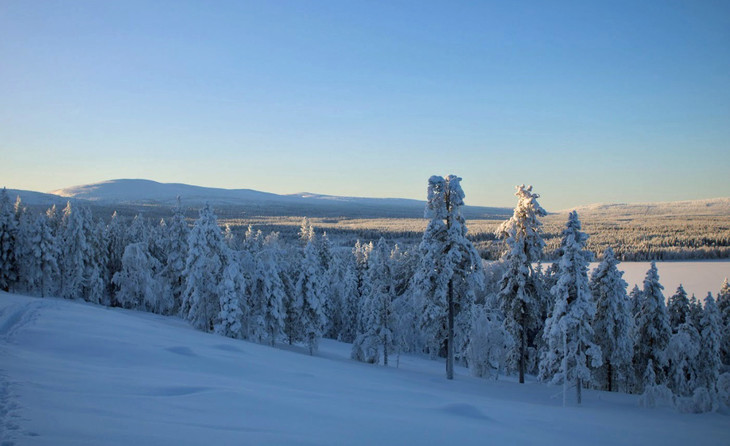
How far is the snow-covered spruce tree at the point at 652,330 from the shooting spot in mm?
32281

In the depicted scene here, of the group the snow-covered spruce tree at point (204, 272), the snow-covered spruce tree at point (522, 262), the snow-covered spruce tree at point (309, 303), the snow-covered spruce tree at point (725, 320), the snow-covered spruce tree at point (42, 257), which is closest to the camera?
the snow-covered spruce tree at point (522, 262)

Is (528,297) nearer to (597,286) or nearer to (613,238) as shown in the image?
(597,286)

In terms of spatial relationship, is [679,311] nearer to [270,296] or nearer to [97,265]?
[270,296]

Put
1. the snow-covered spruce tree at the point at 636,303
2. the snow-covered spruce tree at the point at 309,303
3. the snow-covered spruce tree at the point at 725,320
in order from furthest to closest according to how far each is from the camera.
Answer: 1. the snow-covered spruce tree at the point at 725,320
2. the snow-covered spruce tree at the point at 309,303
3. the snow-covered spruce tree at the point at 636,303

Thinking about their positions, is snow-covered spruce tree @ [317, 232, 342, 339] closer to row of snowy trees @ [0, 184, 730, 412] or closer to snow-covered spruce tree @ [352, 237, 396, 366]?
row of snowy trees @ [0, 184, 730, 412]

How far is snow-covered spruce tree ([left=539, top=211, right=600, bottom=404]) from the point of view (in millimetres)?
23281

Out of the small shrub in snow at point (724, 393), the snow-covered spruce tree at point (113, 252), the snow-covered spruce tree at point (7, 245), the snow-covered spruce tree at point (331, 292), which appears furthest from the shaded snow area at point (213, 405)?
the snow-covered spruce tree at point (113, 252)

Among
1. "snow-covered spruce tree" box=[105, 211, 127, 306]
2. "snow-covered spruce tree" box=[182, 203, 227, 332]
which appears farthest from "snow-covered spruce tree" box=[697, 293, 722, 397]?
"snow-covered spruce tree" box=[105, 211, 127, 306]

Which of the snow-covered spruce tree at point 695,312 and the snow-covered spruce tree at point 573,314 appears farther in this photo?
the snow-covered spruce tree at point 695,312

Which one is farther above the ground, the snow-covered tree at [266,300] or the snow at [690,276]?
the snow-covered tree at [266,300]

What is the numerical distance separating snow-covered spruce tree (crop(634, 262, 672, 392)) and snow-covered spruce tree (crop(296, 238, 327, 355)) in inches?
1025

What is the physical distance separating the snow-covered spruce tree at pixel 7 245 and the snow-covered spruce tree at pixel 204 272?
23.0 meters

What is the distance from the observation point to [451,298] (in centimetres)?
2703

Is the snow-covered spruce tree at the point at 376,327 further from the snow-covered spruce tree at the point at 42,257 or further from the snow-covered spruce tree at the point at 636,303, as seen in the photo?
the snow-covered spruce tree at the point at 42,257
